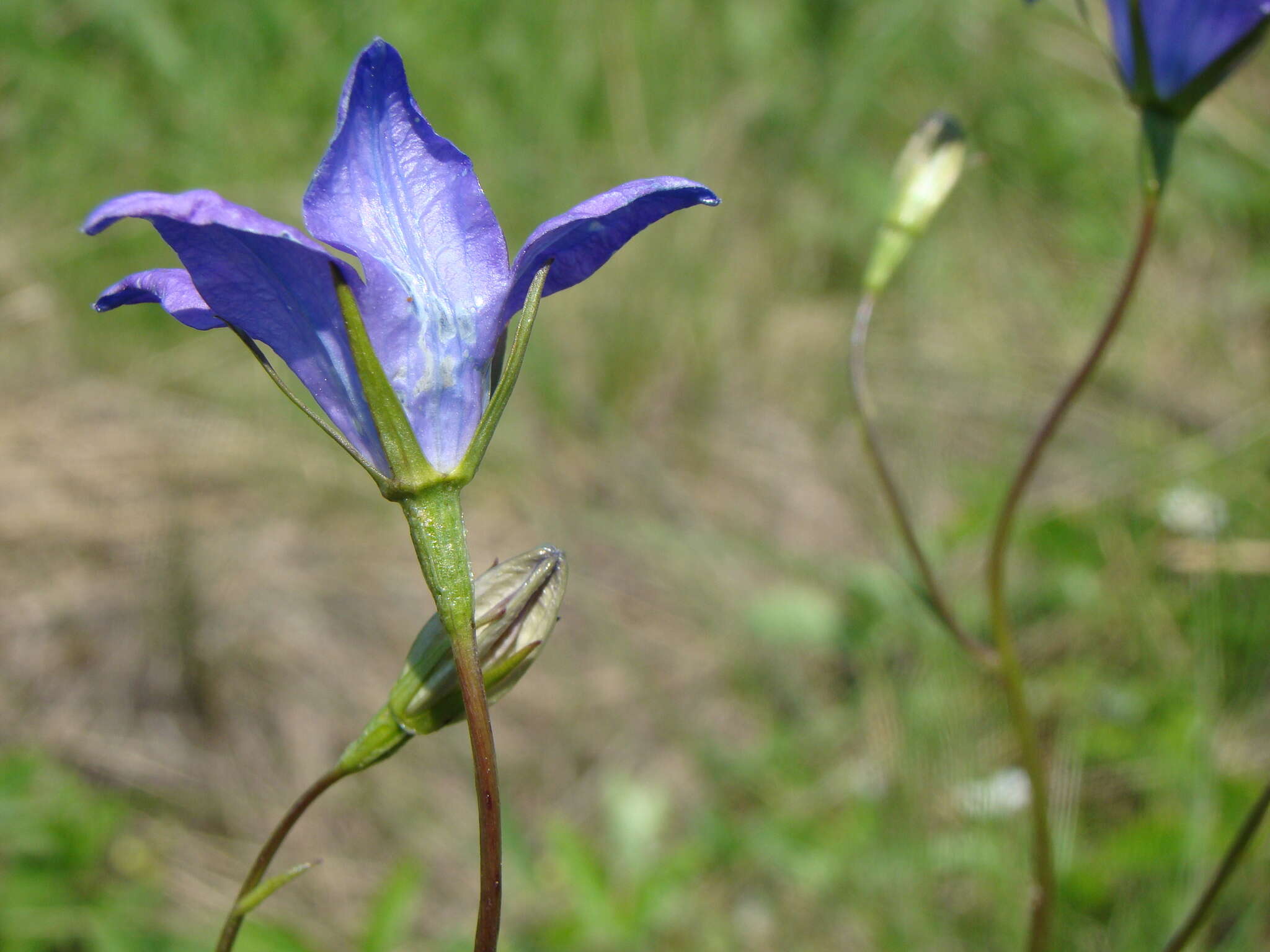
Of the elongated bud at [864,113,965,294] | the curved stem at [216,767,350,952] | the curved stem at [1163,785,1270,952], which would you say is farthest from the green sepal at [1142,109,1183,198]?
the curved stem at [216,767,350,952]

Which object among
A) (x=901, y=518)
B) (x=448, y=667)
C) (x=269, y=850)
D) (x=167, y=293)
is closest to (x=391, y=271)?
(x=167, y=293)

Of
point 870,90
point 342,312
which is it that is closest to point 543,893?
point 342,312

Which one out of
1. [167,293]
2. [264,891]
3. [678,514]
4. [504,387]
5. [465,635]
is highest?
[167,293]

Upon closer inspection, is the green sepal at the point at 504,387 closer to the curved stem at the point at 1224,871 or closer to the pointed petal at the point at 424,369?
the pointed petal at the point at 424,369

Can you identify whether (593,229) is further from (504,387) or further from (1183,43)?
(1183,43)

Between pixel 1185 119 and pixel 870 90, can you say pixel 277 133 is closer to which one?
pixel 870 90

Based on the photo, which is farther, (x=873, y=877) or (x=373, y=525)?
(x=373, y=525)

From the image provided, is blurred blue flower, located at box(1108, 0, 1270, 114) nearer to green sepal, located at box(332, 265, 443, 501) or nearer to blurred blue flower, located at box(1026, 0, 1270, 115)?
blurred blue flower, located at box(1026, 0, 1270, 115)
